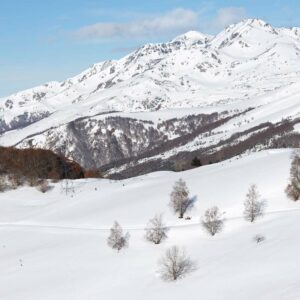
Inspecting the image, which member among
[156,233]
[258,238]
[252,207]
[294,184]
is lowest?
[258,238]

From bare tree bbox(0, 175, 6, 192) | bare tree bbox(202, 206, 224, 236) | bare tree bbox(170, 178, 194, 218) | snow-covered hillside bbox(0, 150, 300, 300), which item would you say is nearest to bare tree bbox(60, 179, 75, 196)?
snow-covered hillside bbox(0, 150, 300, 300)

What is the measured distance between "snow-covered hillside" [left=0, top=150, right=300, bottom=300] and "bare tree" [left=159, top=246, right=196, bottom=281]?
1.10 m

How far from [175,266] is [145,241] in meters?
13.6

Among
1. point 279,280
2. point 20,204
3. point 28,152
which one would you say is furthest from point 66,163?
point 279,280

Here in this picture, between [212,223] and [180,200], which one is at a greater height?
[180,200]

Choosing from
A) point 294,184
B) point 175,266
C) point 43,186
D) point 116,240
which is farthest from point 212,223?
point 43,186

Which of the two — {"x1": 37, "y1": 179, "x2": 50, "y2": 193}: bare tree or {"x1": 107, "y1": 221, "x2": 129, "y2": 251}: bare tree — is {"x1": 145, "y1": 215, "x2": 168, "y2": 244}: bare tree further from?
{"x1": 37, "y1": 179, "x2": 50, "y2": 193}: bare tree

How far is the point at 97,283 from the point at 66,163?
9047 centimetres

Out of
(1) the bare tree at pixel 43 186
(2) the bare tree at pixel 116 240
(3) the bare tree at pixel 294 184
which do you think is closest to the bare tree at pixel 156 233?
(2) the bare tree at pixel 116 240

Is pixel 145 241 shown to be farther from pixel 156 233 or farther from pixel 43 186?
pixel 43 186

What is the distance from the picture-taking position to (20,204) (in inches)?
3634

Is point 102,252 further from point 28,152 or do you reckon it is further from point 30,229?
point 28,152

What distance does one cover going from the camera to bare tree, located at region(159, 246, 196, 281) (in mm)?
52625

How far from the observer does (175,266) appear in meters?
52.8
